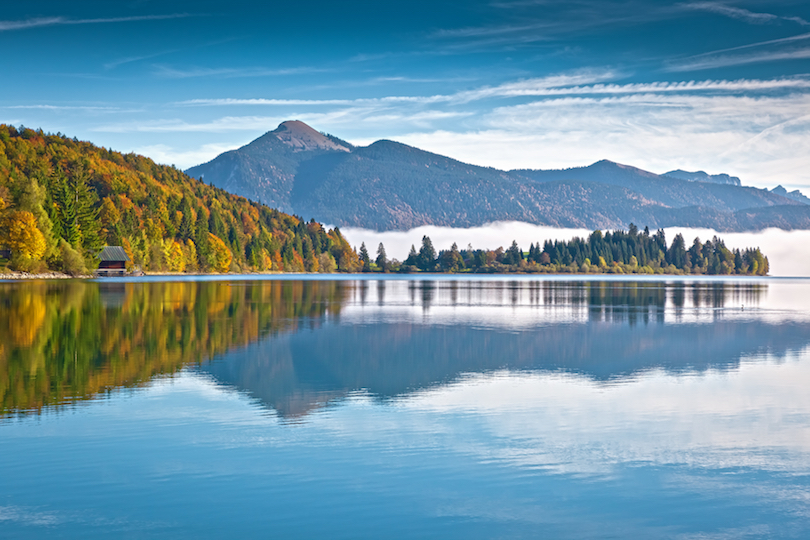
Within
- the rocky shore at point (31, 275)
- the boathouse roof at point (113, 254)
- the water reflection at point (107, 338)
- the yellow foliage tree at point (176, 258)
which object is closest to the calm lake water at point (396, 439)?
the water reflection at point (107, 338)

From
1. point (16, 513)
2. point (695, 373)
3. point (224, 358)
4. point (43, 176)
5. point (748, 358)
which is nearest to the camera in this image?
point (16, 513)

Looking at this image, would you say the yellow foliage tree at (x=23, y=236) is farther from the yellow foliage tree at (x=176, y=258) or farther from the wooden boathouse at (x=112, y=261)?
the yellow foliage tree at (x=176, y=258)

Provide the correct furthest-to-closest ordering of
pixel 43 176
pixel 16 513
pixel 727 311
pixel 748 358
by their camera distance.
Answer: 1. pixel 43 176
2. pixel 727 311
3. pixel 748 358
4. pixel 16 513

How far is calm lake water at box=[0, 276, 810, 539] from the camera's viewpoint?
425 inches

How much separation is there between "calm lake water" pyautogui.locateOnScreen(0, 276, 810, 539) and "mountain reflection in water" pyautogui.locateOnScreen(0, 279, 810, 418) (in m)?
0.22

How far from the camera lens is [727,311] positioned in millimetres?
60656

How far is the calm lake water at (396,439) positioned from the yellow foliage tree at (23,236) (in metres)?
81.6

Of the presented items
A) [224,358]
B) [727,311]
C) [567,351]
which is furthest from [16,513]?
[727,311]

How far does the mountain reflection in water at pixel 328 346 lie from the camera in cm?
2211

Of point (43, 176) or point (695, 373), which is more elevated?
point (43, 176)

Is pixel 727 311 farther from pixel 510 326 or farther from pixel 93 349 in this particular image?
pixel 93 349

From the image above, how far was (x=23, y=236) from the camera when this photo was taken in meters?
104

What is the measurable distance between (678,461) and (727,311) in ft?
170

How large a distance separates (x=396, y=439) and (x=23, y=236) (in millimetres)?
105356
